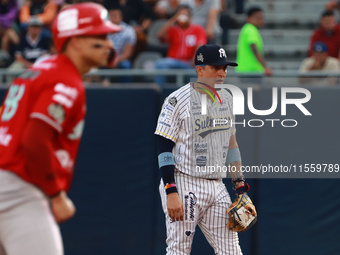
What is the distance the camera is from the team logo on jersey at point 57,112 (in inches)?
142

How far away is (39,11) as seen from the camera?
1229 cm

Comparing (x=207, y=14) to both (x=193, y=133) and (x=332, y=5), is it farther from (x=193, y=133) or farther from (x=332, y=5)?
(x=193, y=133)

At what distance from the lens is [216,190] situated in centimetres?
548

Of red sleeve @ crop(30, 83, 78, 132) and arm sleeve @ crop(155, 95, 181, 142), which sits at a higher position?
red sleeve @ crop(30, 83, 78, 132)

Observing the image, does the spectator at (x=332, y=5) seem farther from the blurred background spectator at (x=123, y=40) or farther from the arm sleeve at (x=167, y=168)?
the arm sleeve at (x=167, y=168)

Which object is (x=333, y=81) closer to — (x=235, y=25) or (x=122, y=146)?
(x=122, y=146)

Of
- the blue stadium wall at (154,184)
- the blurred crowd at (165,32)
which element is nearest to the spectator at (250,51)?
the blurred crowd at (165,32)

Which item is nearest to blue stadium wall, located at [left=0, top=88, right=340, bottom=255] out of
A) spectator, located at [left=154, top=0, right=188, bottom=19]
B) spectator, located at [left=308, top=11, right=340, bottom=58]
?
spectator, located at [left=308, top=11, right=340, bottom=58]

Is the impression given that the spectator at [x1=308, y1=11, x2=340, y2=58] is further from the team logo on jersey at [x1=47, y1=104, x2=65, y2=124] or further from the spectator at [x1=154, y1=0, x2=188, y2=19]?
the team logo on jersey at [x1=47, y1=104, x2=65, y2=124]

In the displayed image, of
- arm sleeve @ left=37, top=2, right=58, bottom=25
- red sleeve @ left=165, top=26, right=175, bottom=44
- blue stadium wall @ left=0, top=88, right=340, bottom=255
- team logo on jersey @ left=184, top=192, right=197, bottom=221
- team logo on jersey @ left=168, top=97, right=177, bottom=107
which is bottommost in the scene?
blue stadium wall @ left=0, top=88, right=340, bottom=255

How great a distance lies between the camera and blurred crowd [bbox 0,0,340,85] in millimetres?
10398

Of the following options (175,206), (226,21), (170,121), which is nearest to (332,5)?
(226,21)

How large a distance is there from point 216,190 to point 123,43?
610 cm

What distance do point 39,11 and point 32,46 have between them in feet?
5.63
